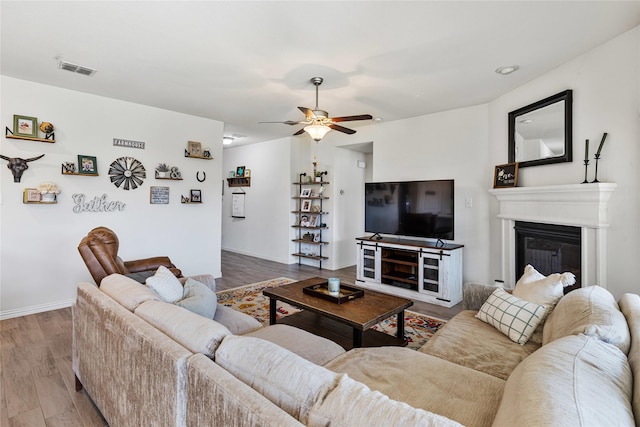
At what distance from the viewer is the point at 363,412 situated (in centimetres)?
77

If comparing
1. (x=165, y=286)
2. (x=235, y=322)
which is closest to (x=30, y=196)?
(x=165, y=286)

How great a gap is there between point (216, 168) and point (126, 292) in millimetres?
3571

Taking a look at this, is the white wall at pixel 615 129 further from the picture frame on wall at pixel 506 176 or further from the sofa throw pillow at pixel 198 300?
the sofa throw pillow at pixel 198 300

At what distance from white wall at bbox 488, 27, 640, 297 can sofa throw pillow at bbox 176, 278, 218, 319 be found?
3070 millimetres

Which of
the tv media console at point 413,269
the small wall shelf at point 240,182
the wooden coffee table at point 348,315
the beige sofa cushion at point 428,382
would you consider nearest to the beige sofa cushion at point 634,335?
the beige sofa cushion at point 428,382

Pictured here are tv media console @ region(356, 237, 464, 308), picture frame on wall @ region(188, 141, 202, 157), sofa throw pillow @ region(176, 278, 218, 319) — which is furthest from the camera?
picture frame on wall @ region(188, 141, 202, 157)

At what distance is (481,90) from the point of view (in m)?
3.60

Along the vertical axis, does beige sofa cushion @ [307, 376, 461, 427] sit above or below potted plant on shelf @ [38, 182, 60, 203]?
below

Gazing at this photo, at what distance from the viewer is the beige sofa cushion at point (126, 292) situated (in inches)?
63.6

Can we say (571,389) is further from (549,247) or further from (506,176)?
(506,176)

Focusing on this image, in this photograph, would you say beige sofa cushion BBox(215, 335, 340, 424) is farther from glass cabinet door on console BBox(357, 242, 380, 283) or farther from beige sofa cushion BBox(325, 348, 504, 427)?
glass cabinet door on console BBox(357, 242, 380, 283)

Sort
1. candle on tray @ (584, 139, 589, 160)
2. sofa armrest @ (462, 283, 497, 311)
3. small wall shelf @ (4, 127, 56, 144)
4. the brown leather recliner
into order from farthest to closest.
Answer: small wall shelf @ (4, 127, 56, 144), candle on tray @ (584, 139, 589, 160), sofa armrest @ (462, 283, 497, 311), the brown leather recliner

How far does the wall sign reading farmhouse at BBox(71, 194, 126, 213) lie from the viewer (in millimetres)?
3785

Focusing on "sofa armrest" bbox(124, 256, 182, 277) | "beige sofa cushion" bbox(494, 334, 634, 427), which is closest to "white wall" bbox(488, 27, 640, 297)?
"beige sofa cushion" bbox(494, 334, 634, 427)
